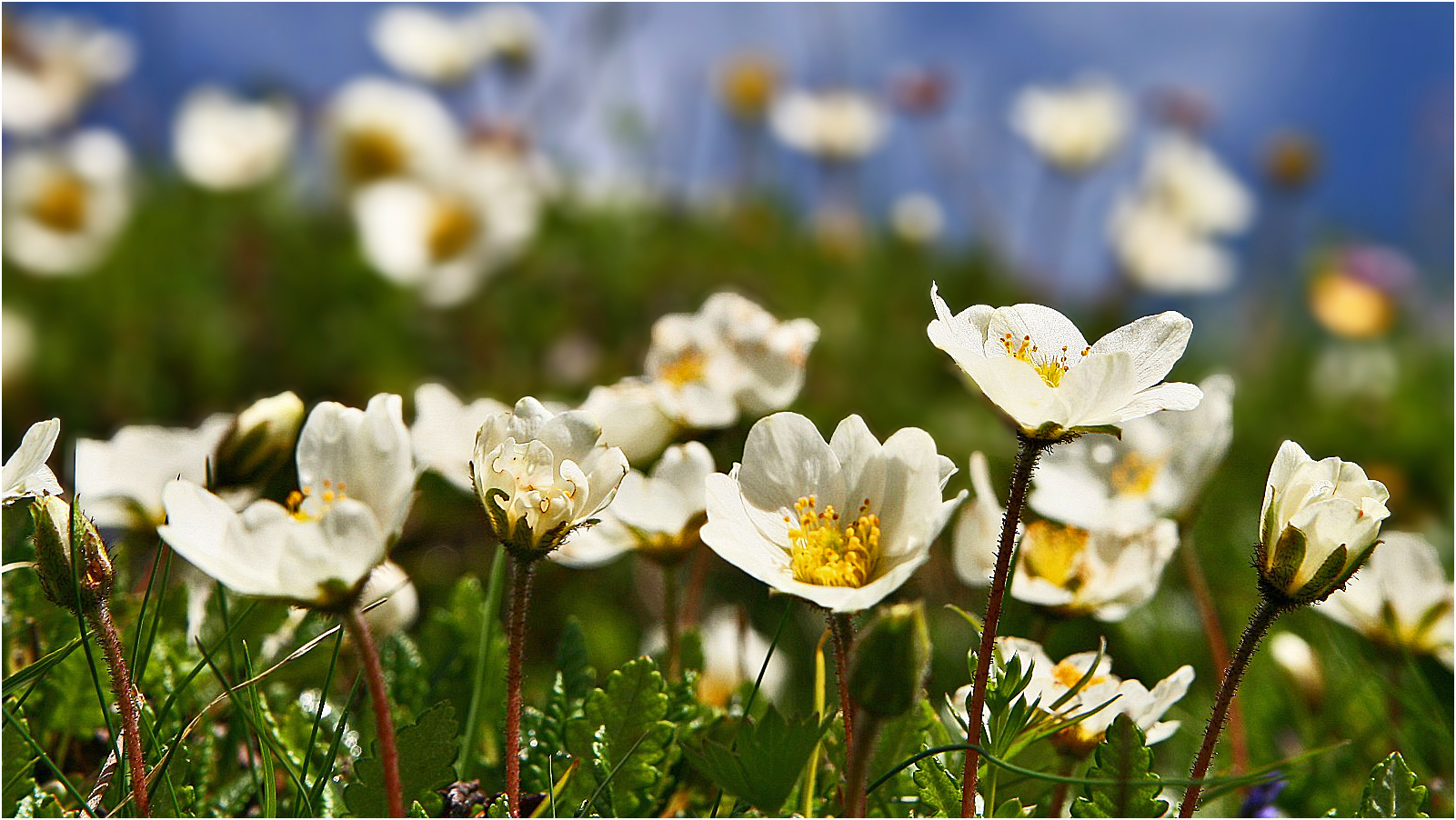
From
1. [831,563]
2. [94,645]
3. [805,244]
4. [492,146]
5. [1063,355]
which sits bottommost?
[805,244]

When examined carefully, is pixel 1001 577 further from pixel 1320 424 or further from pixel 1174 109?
pixel 1174 109

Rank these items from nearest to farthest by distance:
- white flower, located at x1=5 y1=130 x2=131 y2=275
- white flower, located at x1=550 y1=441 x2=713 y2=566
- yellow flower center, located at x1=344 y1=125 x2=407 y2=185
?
white flower, located at x1=550 y1=441 x2=713 y2=566, white flower, located at x1=5 y1=130 x2=131 y2=275, yellow flower center, located at x1=344 y1=125 x2=407 y2=185

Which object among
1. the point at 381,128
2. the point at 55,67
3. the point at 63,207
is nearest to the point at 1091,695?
the point at 381,128

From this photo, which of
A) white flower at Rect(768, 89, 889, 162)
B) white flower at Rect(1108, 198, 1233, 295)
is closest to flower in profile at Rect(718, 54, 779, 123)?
white flower at Rect(768, 89, 889, 162)

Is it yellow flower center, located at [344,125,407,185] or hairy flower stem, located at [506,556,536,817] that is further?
yellow flower center, located at [344,125,407,185]

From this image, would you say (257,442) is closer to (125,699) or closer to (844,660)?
(125,699)

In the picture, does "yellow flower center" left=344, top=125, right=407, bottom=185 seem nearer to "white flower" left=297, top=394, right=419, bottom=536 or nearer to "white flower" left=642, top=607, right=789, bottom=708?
"white flower" left=642, top=607, right=789, bottom=708

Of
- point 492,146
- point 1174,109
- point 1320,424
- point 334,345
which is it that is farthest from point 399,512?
point 1174,109
